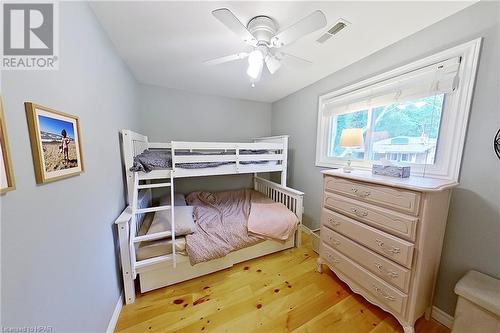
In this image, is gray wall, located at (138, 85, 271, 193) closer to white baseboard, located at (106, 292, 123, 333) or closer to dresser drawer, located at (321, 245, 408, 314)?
white baseboard, located at (106, 292, 123, 333)

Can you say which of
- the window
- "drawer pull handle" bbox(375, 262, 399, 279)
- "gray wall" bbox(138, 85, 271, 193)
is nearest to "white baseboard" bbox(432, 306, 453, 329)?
"drawer pull handle" bbox(375, 262, 399, 279)

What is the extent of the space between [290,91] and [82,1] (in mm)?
2640

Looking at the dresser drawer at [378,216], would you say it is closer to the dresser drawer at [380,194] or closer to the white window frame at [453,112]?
the dresser drawer at [380,194]

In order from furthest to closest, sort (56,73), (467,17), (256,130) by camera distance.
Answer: (256,130), (467,17), (56,73)

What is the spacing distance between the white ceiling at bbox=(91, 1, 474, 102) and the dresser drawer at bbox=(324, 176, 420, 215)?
1261 millimetres

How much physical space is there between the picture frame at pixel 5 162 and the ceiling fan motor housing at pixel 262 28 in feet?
4.76

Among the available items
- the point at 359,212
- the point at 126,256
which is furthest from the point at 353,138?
the point at 126,256

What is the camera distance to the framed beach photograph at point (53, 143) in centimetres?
71

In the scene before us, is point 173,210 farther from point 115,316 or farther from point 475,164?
point 475,164

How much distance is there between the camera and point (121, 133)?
179 cm

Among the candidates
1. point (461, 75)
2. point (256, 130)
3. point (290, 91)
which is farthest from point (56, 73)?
point (256, 130)

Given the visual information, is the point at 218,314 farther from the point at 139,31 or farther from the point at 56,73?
the point at 139,31

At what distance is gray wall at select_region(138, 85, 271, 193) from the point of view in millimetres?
2959

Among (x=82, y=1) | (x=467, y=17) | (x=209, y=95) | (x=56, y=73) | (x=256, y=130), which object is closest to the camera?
(x=56, y=73)
